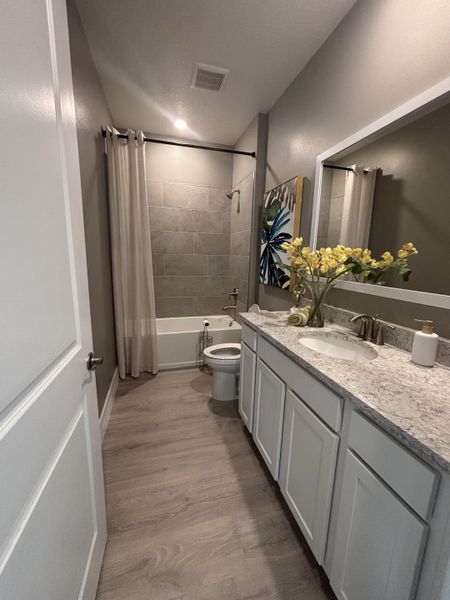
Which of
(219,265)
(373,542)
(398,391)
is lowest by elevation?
(373,542)

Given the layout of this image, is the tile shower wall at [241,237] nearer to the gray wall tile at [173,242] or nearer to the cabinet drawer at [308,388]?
the gray wall tile at [173,242]

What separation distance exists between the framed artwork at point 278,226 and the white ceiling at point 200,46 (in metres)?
0.81

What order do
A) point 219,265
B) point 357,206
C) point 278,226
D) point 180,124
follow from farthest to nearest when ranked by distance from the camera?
point 219,265 < point 180,124 < point 278,226 < point 357,206

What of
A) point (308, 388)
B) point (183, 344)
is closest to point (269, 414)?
point (308, 388)

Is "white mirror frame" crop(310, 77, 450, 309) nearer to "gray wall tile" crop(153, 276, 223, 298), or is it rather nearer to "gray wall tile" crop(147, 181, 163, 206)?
"gray wall tile" crop(153, 276, 223, 298)

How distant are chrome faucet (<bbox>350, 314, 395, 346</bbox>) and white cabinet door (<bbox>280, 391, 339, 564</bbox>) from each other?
1.64 ft

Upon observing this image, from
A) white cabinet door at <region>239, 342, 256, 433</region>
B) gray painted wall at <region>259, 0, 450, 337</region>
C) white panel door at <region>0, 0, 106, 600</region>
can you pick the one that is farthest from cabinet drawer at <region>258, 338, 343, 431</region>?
white panel door at <region>0, 0, 106, 600</region>

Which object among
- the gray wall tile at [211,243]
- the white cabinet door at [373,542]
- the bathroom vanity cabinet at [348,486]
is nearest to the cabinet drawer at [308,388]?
the bathroom vanity cabinet at [348,486]

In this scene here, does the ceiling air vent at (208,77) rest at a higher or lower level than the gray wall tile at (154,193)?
higher

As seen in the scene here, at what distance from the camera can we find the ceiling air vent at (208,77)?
72.8 inches

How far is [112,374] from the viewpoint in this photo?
235 centimetres

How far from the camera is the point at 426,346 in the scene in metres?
0.98

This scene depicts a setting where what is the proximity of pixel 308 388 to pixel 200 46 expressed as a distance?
2.24 meters

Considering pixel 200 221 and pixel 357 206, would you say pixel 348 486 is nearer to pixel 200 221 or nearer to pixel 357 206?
pixel 357 206
